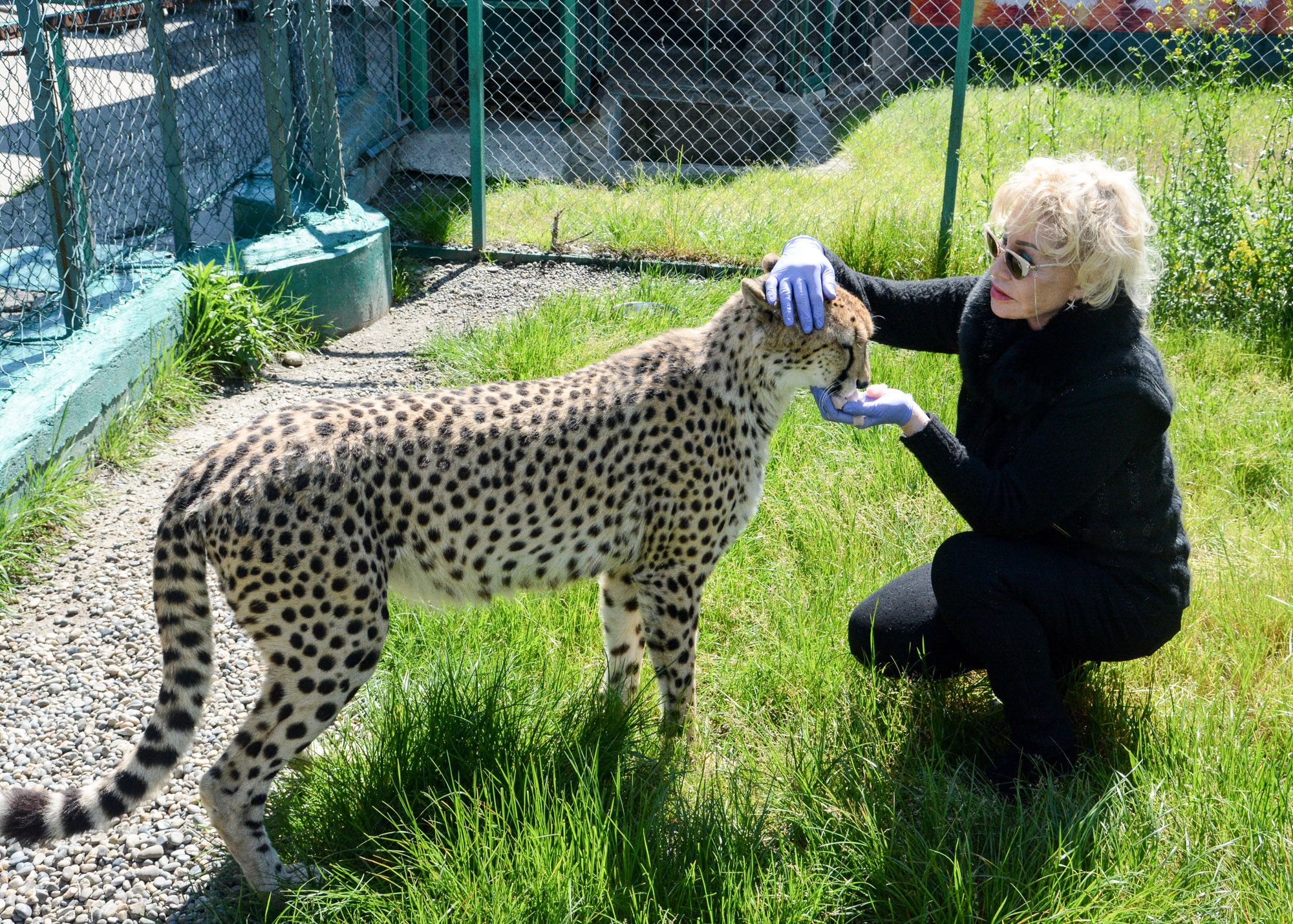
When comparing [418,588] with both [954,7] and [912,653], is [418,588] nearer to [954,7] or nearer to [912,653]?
[912,653]

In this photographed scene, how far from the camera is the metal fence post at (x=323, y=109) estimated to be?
591cm

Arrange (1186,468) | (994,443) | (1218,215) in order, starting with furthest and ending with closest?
(1218,215), (1186,468), (994,443)

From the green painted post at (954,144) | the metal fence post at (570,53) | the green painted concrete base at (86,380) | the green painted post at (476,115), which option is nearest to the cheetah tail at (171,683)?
the green painted concrete base at (86,380)

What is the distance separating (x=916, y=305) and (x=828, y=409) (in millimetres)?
635

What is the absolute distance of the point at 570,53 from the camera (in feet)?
29.2

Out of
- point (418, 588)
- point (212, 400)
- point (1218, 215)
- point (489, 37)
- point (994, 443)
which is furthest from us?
point (489, 37)

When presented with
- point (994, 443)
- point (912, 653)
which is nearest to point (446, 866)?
point (912, 653)

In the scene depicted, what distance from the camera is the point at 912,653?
3.07 metres

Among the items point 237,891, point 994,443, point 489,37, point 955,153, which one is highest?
point 489,37

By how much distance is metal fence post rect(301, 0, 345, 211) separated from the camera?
233 inches

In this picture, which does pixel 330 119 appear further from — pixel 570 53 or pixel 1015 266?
pixel 1015 266

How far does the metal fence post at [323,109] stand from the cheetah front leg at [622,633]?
3.59 m

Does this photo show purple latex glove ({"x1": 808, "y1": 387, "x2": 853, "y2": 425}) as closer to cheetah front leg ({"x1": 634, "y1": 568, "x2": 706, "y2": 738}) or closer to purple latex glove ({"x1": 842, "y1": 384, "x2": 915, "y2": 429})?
purple latex glove ({"x1": 842, "y1": 384, "x2": 915, "y2": 429})

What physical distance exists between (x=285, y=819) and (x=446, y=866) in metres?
0.55
